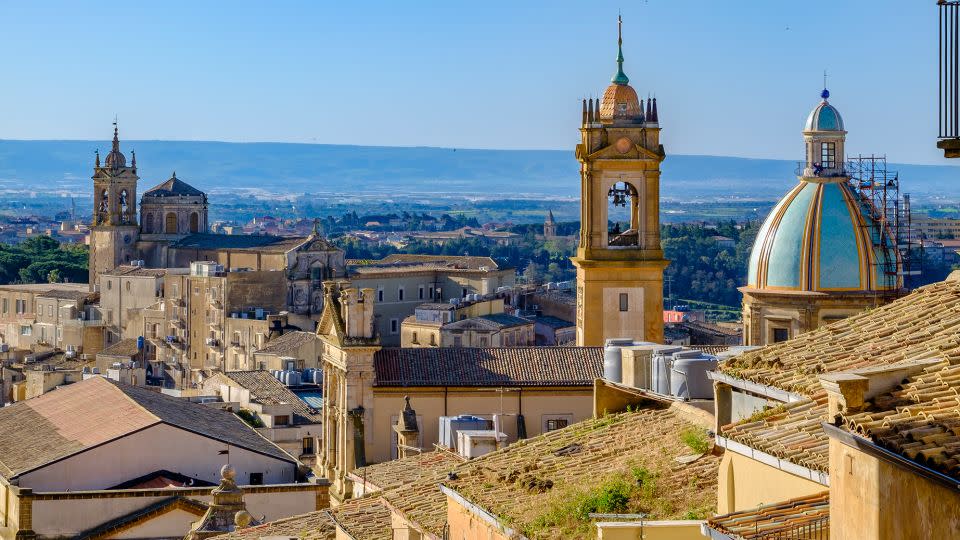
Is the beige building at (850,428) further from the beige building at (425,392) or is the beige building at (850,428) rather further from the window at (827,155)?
the beige building at (425,392)

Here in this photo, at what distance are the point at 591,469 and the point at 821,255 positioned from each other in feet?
52.5

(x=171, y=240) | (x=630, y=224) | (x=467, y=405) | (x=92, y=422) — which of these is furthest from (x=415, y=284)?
(x=467, y=405)

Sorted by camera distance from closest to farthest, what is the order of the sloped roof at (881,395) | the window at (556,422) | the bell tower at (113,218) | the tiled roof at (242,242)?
1. the sloped roof at (881,395)
2. the window at (556,422)
3. the tiled roof at (242,242)
4. the bell tower at (113,218)

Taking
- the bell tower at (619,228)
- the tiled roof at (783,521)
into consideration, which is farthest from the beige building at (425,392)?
the tiled roof at (783,521)

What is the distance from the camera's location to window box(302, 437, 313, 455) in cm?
4250

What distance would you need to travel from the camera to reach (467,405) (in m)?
32.8

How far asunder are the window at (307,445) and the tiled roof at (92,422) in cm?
409

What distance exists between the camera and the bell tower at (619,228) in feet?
119

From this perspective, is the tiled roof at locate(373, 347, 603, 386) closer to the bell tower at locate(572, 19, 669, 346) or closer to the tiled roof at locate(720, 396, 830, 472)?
the bell tower at locate(572, 19, 669, 346)

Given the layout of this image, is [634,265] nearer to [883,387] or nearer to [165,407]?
[165,407]

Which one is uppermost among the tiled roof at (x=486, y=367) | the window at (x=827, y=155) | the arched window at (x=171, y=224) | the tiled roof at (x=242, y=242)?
the arched window at (x=171, y=224)

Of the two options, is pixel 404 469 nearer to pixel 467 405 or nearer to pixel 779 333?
pixel 467 405

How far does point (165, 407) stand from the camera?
115 ft

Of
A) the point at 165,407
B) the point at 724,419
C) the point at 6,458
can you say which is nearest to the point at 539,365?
the point at 165,407
